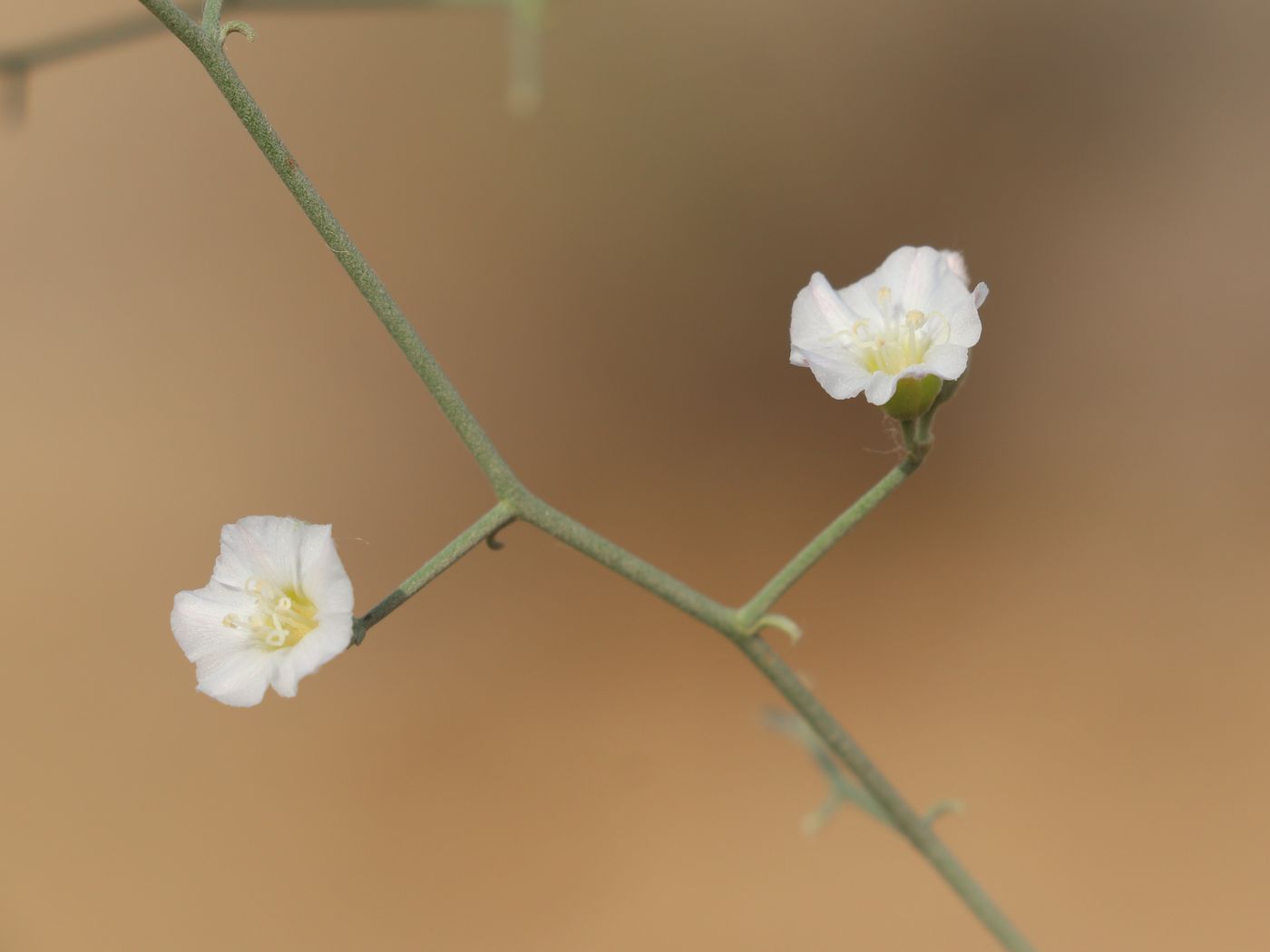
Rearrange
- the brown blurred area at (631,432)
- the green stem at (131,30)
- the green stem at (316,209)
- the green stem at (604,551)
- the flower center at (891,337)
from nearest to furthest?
the green stem at (316,209) → the green stem at (604,551) → the flower center at (891,337) → the green stem at (131,30) → the brown blurred area at (631,432)

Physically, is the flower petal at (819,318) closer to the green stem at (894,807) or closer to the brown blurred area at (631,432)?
the green stem at (894,807)

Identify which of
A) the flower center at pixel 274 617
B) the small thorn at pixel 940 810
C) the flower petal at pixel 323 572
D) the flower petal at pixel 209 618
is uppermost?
the flower petal at pixel 209 618

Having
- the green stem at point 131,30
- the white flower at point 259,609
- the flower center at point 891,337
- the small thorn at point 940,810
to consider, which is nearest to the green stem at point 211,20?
the white flower at point 259,609

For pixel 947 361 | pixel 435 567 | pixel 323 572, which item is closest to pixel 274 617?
pixel 323 572

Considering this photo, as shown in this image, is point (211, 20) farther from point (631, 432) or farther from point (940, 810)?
point (631, 432)

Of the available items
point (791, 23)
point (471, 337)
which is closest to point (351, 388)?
point (471, 337)

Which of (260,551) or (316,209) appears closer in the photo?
(316,209)

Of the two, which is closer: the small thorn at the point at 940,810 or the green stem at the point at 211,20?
the green stem at the point at 211,20
